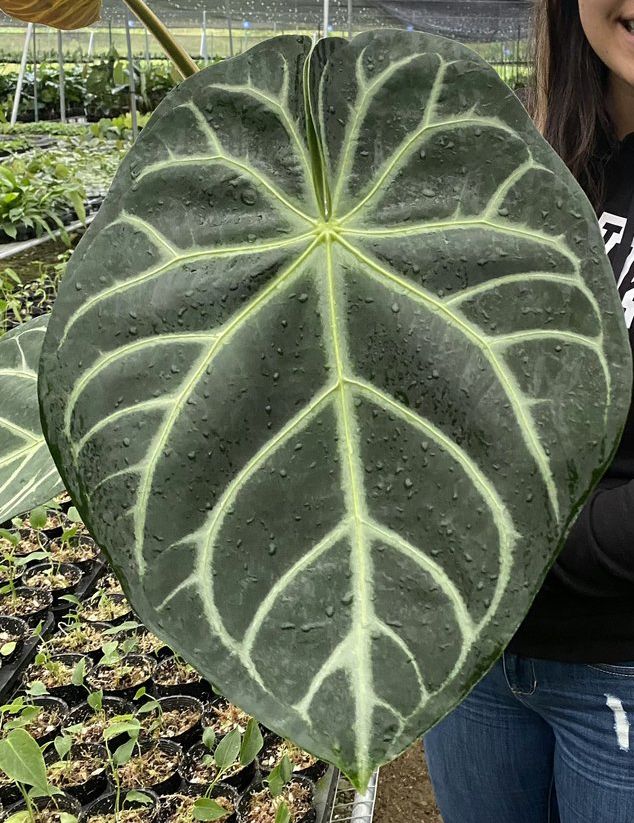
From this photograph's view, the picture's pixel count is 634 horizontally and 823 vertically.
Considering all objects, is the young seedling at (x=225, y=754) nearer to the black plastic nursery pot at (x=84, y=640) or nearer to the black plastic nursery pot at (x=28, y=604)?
the black plastic nursery pot at (x=84, y=640)

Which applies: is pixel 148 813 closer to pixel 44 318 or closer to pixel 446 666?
pixel 44 318

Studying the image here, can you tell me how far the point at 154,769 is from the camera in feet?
4.34

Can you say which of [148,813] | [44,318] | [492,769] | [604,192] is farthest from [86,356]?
[148,813]

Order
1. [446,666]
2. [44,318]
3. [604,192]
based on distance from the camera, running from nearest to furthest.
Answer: [446,666] → [44,318] → [604,192]

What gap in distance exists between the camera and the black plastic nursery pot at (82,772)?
1.28 metres

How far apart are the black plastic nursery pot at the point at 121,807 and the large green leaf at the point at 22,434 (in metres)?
→ 0.89

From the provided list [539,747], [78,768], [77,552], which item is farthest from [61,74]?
[539,747]

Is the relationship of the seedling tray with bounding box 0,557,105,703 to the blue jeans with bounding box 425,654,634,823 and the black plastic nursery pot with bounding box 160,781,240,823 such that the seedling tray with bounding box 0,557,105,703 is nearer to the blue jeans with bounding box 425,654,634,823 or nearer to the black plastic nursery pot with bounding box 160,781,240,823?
the black plastic nursery pot with bounding box 160,781,240,823

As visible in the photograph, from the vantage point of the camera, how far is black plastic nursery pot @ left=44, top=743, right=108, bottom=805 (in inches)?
50.4

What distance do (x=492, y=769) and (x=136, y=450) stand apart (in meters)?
0.71

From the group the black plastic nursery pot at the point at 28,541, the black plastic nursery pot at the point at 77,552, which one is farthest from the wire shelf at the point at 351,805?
the black plastic nursery pot at the point at 28,541

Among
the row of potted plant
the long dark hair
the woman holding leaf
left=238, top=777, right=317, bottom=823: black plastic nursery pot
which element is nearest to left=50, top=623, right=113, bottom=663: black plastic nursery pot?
the row of potted plant

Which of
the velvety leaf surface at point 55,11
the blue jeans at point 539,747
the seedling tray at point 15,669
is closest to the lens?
the velvety leaf surface at point 55,11

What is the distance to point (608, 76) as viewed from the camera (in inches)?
30.9
